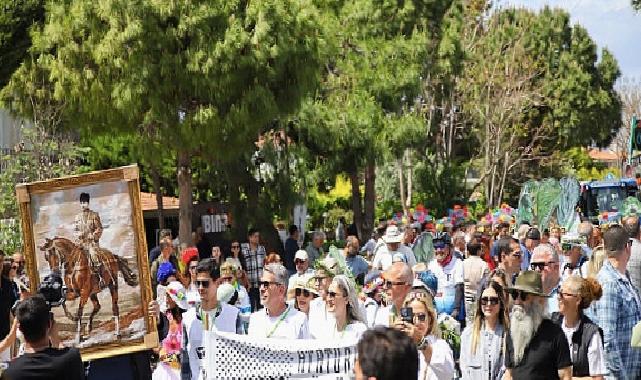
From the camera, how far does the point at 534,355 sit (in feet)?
22.2

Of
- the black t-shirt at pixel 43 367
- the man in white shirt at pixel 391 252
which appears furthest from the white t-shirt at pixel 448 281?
the black t-shirt at pixel 43 367

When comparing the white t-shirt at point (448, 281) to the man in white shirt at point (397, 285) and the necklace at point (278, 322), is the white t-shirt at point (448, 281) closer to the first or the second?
the man in white shirt at point (397, 285)

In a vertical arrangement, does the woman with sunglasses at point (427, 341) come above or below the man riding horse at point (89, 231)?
below

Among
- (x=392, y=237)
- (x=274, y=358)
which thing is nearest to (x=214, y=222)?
(x=392, y=237)

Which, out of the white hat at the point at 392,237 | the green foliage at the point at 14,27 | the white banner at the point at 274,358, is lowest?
the white banner at the point at 274,358

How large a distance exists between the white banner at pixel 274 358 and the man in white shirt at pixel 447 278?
523 centimetres

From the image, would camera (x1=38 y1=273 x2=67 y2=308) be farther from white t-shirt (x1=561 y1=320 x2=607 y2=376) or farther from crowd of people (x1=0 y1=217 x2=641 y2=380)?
white t-shirt (x1=561 y1=320 x2=607 y2=376)

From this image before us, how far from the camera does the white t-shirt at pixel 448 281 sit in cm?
1295

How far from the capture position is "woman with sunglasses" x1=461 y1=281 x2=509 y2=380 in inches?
282

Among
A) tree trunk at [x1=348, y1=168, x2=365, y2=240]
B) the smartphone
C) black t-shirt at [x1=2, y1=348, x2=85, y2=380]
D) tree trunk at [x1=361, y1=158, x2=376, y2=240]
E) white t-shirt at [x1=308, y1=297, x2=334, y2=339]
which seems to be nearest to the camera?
black t-shirt at [x1=2, y1=348, x2=85, y2=380]

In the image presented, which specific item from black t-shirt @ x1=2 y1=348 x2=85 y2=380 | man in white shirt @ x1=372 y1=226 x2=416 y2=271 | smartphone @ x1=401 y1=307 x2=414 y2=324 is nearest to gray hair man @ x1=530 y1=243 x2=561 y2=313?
smartphone @ x1=401 y1=307 x2=414 y2=324

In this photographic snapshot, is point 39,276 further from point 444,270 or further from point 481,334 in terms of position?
point 444,270

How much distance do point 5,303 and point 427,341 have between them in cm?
524

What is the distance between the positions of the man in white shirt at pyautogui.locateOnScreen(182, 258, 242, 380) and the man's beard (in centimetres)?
230
